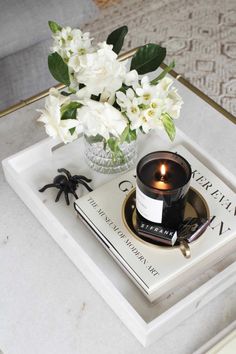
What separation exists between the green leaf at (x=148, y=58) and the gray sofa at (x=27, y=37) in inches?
21.2

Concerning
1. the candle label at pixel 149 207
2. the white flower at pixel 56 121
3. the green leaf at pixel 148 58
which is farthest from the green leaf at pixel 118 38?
the candle label at pixel 149 207

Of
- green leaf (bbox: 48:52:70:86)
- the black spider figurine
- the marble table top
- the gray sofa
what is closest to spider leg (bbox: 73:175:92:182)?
the black spider figurine

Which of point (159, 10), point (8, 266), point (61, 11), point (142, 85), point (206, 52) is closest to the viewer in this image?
point (142, 85)

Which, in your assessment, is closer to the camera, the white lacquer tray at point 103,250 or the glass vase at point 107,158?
the white lacquer tray at point 103,250

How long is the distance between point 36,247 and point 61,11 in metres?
0.69

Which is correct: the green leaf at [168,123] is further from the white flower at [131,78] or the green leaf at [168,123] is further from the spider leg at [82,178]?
the spider leg at [82,178]

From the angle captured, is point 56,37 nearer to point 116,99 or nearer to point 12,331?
point 116,99

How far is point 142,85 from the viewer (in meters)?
0.74

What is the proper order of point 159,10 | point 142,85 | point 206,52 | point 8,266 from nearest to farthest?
point 142,85 → point 8,266 → point 206,52 → point 159,10

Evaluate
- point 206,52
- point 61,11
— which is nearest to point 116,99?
point 61,11

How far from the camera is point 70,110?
772 mm

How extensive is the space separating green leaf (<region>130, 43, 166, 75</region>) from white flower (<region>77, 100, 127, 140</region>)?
0.13m

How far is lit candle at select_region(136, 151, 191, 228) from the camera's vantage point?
73 cm

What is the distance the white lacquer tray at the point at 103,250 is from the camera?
75 cm
